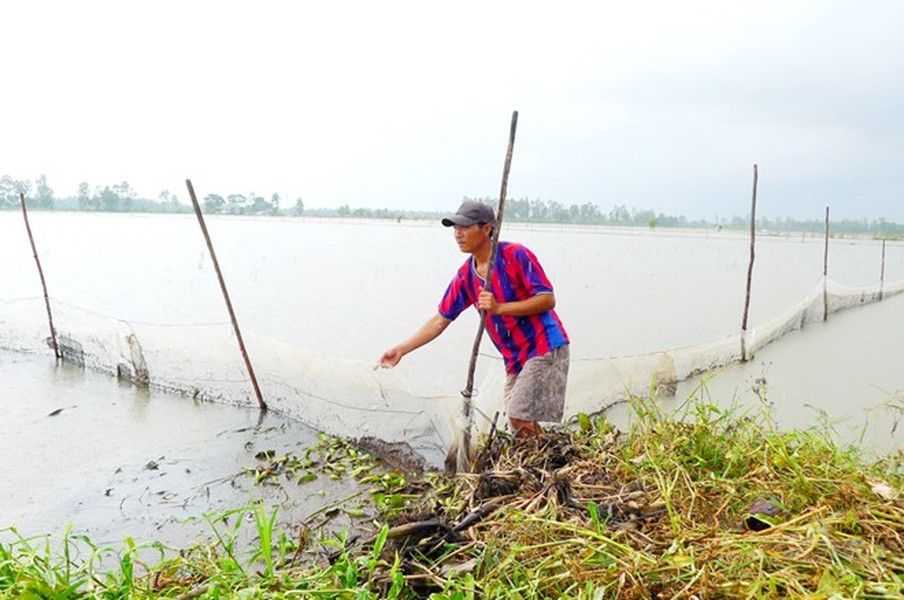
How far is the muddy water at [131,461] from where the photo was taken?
2.74 meters

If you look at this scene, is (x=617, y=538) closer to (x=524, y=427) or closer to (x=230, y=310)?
(x=524, y=427)

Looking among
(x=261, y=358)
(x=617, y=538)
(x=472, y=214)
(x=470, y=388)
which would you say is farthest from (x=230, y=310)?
(x=617, y=538)

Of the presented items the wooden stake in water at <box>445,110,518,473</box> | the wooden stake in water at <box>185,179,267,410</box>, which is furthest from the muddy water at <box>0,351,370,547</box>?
the wooden stake in water at <box>445,110,518,473</box>

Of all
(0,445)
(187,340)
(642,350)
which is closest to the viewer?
(0,445)

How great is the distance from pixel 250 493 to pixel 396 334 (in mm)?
4069

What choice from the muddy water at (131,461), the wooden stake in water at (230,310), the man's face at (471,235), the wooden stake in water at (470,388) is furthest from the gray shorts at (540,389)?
the wooden stake in water at (230,310)

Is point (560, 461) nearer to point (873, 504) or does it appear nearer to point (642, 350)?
point (873, 504)

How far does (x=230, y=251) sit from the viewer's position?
18.4 meters

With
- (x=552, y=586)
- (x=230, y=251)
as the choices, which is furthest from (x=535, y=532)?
(x=230, y=251)

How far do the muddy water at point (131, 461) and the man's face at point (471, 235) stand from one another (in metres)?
1.33

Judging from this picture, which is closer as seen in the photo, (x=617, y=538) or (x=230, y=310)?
(x=617, y=538)

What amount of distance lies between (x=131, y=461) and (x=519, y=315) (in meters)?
2.41

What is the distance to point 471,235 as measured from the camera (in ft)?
8.20

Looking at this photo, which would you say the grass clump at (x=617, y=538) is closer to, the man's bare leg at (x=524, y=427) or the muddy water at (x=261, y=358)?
the man's bare leg at (x=524, y=427)
